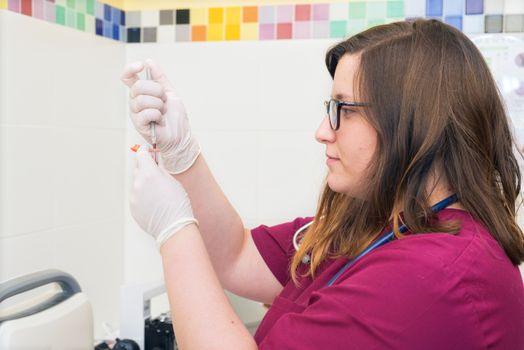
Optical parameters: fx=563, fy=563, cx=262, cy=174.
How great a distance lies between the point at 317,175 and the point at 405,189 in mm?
1085

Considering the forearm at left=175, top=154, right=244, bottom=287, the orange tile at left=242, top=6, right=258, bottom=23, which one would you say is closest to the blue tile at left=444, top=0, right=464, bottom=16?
the orange tile at left=242, top=6, right=258, bottom=23

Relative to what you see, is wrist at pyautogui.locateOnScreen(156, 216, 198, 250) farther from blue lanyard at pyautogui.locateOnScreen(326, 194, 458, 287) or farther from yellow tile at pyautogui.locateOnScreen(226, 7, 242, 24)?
yellow tile at pyautogui.locateOnScreen(226, 7, 242, 24)

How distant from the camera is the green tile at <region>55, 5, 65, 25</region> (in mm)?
1737

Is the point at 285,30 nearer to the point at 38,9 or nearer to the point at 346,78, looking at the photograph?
the point at 38,9

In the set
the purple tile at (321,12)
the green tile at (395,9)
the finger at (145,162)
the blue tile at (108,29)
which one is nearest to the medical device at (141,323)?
the finger at (145,162)

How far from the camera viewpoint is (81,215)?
6.14 ft

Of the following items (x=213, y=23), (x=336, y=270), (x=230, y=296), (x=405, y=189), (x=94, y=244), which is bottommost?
(x=230, y=296)

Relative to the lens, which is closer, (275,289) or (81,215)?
(275,289)

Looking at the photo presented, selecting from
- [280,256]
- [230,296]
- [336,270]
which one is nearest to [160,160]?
[280,256]

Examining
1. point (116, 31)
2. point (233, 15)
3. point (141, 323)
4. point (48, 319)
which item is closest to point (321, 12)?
point (233, 15)

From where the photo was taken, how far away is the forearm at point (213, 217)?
1244 mm

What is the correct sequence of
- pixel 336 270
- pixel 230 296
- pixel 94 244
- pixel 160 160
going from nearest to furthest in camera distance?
pixel 336 270 < pixel 160 160 < pixel 230 296 < pixel 94 244

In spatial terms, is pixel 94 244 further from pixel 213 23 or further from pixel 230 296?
pixel 213 23

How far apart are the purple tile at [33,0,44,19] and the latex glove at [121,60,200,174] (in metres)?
0.66
